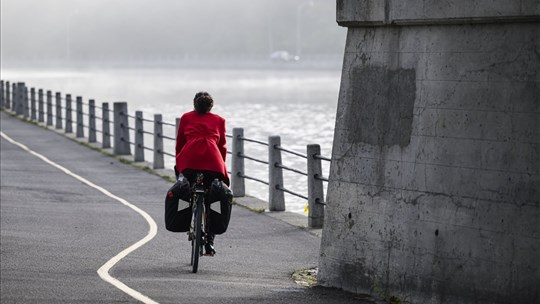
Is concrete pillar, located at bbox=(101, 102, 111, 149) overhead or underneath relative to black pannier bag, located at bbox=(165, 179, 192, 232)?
underneath

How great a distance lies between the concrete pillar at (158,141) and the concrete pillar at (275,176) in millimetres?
6853

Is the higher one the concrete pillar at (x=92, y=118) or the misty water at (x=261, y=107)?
the concrete pillar at (x=92, y=118)

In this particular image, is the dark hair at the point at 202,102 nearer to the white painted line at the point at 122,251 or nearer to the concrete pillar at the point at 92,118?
the white painted line at the point at 122,251

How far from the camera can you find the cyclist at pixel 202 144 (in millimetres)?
11938

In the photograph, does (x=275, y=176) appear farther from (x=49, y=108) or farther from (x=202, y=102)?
(x=49, y=108)

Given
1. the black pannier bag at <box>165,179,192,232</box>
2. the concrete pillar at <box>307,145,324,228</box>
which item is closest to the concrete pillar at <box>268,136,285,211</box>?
the concrete pillar at <box>307,145,324,228</box>

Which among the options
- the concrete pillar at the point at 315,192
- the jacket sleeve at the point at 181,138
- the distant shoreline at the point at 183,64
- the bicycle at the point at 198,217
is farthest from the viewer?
the distant shoreline at the point at 183,64

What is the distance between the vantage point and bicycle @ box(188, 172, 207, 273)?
1192cm

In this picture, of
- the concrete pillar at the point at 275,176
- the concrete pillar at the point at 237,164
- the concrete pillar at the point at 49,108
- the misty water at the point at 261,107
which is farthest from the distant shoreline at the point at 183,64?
the concrete pillar at the point at 275,176

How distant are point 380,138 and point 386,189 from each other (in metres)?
0.43

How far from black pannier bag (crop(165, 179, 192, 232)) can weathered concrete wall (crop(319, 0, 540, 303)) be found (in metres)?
1.44

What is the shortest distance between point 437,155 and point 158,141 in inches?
619

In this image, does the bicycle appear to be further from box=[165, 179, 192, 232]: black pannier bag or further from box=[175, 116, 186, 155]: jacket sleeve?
box=[175, 116, 186, 155]: jacket sleeve

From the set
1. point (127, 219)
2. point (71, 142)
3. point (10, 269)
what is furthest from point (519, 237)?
point (71, 142)
